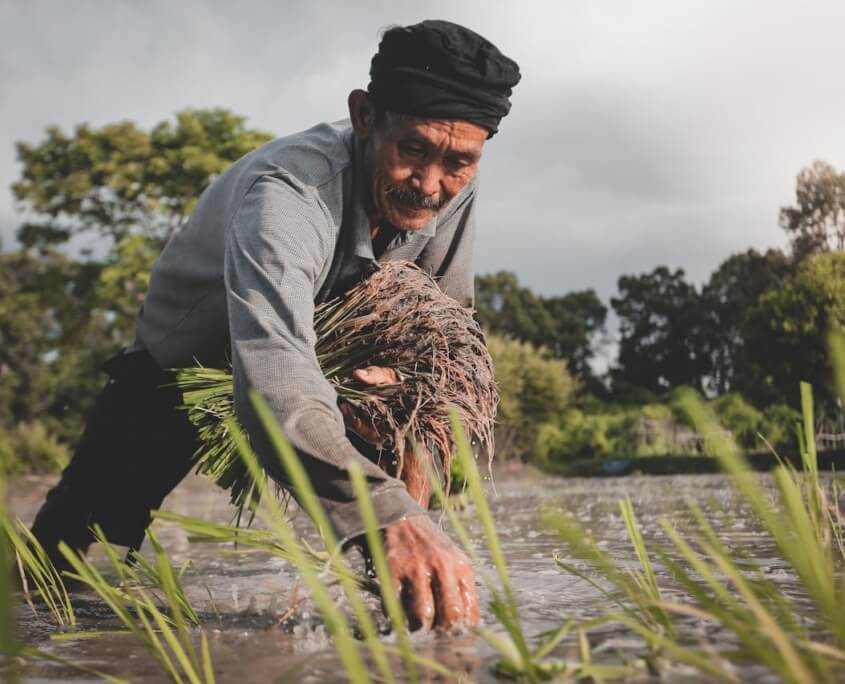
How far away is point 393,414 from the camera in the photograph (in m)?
2.66

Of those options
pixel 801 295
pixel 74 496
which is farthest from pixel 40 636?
pixel 801 295

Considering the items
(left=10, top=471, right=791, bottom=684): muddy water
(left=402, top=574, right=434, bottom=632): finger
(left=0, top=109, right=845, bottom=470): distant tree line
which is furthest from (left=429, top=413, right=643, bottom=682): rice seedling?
(left=0, top=109, right=845, bottom=470): distant tree line

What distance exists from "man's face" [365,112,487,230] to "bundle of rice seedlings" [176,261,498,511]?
315 mm

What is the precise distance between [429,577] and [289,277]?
761 mm

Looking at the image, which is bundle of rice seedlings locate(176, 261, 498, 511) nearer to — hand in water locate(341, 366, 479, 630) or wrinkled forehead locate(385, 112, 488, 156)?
wrinkled forehead locate(385, 112, 488, 156)

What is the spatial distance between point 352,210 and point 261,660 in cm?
142

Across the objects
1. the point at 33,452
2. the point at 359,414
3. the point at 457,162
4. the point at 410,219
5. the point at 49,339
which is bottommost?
the point at 33,452

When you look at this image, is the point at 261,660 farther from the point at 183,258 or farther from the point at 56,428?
the point at 56,428

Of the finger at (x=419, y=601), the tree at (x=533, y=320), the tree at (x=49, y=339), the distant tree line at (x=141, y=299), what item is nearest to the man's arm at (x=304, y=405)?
the finger at (x=419, y=601)

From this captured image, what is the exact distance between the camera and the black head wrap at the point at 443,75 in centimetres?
236

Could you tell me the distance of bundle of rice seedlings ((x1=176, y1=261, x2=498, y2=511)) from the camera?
2.61 m

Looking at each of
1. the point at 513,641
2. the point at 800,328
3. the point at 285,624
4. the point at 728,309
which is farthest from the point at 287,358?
the point at 728,309

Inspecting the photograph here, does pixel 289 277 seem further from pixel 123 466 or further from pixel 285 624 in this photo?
pixel 123 466

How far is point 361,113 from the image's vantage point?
2.61 meters
